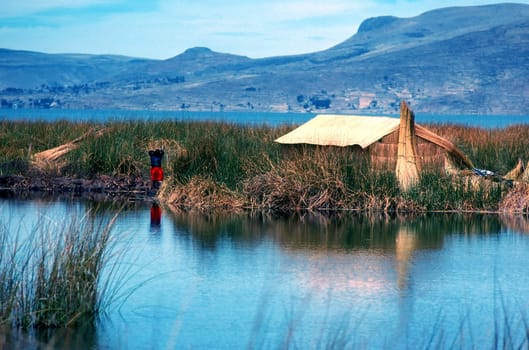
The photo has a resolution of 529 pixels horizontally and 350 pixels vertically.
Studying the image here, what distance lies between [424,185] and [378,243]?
9.88 feet

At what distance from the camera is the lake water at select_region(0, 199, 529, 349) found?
21.6ft

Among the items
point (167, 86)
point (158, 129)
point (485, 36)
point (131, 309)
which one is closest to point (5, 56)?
point (167, 86)

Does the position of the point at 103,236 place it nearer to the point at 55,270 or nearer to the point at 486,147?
the point at 55,270

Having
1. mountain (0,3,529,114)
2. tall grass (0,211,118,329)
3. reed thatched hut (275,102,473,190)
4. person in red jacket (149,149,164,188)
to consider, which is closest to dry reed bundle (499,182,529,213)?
reed thatched hut (275,102,473,190)

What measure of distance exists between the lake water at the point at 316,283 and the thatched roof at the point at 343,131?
5.29 ft

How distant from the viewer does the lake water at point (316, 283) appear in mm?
6578

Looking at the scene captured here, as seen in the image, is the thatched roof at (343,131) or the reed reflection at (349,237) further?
the thatched roof at (343,131)

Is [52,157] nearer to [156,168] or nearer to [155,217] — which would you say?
[156,168]

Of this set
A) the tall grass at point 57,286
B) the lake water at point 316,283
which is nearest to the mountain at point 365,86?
the lake water at point 316,283

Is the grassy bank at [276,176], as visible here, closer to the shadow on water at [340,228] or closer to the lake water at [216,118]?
the shadow on water at [340,228]

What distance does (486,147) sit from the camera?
56.1 feet

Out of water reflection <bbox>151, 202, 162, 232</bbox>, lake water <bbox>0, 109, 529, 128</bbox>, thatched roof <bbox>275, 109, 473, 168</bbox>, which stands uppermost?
thatched roof <bbox>275, 109, 473, 168</bbox>

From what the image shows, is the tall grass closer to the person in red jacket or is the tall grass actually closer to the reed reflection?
the reed reflection

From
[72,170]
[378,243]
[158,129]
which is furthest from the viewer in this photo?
[158,129]
